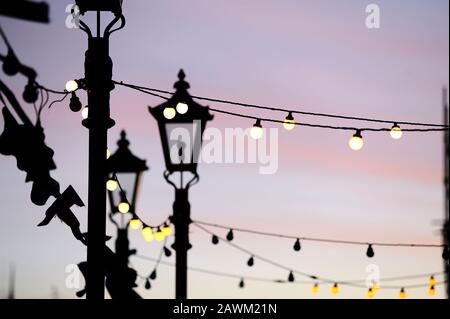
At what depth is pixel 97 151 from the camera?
7.08 meters

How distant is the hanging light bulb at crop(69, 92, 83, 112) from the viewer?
318 inches

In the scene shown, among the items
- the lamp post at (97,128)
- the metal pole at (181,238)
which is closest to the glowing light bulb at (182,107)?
the metal pole at (181,238)

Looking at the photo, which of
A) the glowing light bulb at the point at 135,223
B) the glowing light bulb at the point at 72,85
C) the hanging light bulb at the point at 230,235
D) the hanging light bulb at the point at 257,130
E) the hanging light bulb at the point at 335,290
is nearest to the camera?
the glowing light bulb at the point at 72,85

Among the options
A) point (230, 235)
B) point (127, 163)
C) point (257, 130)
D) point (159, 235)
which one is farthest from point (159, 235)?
point (257, 130)

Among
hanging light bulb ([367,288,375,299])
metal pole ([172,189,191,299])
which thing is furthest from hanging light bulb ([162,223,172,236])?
hanging light bulb ([367,288,375,299])

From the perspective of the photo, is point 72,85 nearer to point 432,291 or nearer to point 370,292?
point 370,292

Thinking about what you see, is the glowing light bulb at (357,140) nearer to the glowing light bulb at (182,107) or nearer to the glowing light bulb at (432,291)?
the glowing light bulb at (182,107)

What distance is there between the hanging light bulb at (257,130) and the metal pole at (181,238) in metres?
1.68

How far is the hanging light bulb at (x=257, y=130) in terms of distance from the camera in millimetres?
9570
